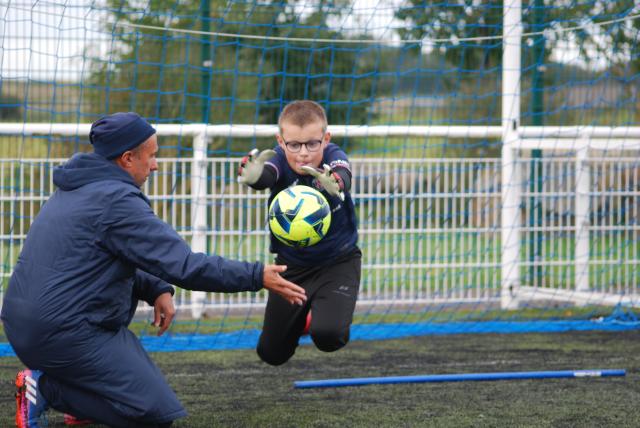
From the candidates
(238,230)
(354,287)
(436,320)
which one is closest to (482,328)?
(436,320)

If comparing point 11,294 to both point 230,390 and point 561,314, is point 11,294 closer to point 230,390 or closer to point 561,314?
point 230,390

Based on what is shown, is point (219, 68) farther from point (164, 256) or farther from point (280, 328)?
point (164, 256)

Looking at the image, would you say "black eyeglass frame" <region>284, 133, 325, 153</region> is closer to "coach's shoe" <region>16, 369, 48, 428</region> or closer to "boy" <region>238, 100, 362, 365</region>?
"boy" <region>238, 100, 362, 365</region>

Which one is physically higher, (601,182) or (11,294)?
(601,182)

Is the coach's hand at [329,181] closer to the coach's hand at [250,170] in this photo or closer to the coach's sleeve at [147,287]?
the coach's hand at [250,170]

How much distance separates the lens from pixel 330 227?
5.46 m

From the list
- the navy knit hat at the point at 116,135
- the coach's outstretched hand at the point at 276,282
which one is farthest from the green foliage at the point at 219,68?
the coach's outstretched hand at the point at 276,282

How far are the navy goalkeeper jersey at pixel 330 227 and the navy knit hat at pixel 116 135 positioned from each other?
118cm

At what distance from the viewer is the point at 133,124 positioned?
4.24 meters

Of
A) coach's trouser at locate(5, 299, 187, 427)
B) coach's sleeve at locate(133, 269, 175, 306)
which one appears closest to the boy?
coach's sleeve at locate(133, 269, 175, 306)

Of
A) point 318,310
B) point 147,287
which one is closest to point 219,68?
point 318,310

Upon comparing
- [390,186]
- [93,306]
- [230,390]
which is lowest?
[230,390]

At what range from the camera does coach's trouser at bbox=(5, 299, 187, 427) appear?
Result: 157 inches

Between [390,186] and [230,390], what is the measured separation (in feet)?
12.5
